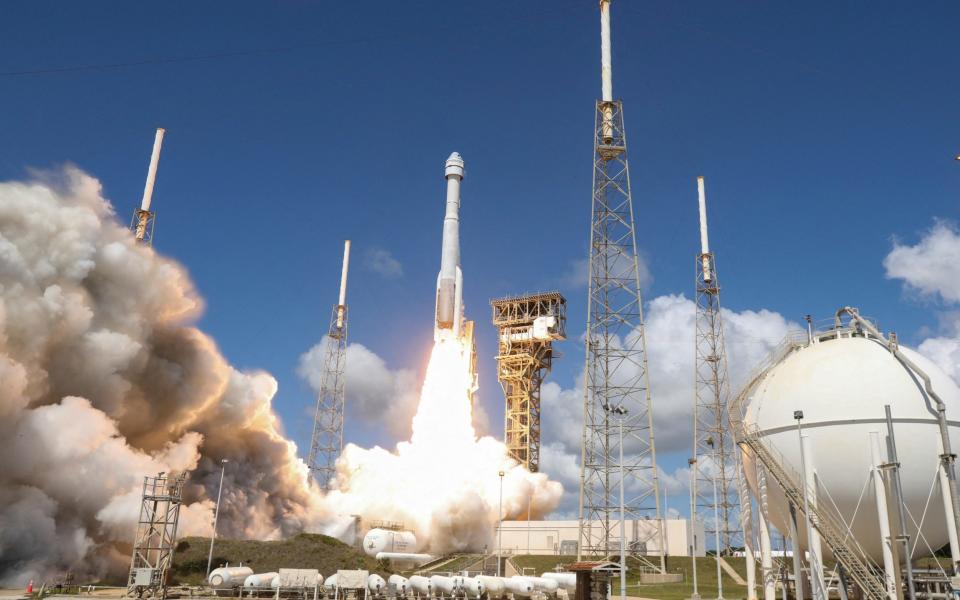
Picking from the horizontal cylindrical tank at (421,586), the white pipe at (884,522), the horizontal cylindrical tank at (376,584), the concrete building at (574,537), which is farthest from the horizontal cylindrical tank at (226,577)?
the white pipe at (884,522)

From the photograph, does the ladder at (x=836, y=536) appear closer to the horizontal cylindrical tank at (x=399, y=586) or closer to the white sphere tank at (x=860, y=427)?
the white sphere tank at (x=860, y=427)

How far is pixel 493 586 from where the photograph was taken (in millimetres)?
42594

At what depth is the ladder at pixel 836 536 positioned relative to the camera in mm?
26562

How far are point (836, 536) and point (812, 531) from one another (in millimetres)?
819

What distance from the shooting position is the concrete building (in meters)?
61.8

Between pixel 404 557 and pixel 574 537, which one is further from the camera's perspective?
pixel 574 537

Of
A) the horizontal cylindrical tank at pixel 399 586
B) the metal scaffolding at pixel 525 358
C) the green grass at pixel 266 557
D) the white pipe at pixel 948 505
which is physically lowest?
the horizontal cylindrical tank at pixel 399 586

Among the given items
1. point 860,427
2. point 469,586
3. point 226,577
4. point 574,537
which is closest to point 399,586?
point 469,586

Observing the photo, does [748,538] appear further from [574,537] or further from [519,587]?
[574,537]

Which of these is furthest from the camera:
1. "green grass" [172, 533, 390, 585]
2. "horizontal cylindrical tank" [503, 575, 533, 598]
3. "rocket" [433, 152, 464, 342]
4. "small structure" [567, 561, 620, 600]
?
"rocket" [433, 152, 464, 342]

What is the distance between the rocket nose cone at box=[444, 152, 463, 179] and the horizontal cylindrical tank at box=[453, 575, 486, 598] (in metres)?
39.4

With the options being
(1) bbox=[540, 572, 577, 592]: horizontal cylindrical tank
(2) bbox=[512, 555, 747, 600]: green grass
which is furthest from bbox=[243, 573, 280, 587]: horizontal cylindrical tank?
(2) bbox=[512, 555, 747, 600]: green grass

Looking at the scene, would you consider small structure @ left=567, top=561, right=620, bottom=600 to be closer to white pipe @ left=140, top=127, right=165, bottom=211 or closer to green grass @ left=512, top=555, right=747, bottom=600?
green grass @ left=512, top=555, right=747, bottom=600

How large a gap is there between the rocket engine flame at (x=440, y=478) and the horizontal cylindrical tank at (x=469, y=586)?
2120 centimetres
